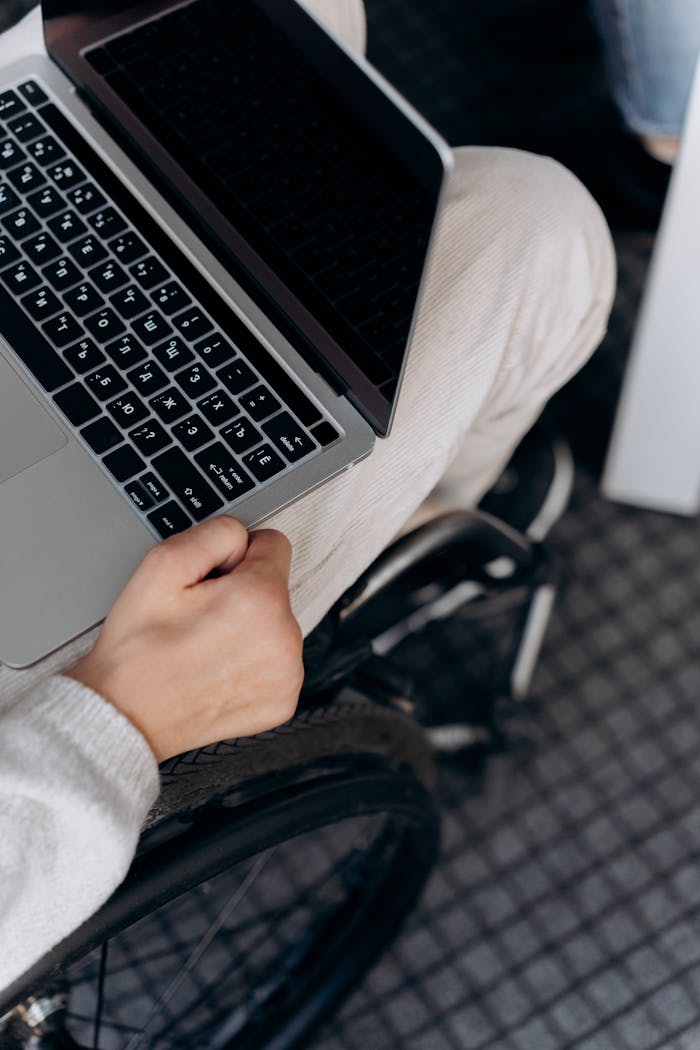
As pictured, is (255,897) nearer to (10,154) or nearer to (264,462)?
(264,462)

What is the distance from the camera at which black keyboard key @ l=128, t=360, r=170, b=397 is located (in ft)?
2.05

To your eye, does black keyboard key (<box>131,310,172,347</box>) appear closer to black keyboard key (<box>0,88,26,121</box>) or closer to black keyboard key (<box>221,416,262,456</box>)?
black keyboard key (<box>221,416,262,456</box>)

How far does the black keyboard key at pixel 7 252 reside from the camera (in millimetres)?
662

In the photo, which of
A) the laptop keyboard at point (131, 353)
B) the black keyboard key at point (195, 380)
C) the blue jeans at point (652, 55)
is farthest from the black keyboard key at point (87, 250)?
the blue jeans at point (652, 55)

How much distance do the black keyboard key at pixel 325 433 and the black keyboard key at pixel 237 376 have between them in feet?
0.16

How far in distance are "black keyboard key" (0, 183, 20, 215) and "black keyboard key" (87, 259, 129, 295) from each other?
0.08 metres

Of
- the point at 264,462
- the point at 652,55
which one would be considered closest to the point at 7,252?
the point at 264,462

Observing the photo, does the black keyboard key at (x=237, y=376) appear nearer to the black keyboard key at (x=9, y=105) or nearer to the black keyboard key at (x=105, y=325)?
the black keyboard key at (x=105, y=325)

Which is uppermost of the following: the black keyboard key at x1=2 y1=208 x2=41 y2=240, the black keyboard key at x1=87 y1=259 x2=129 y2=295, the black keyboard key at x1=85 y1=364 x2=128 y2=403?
the black keyboard key at x1=2 y1=208 x2=41 y2=240

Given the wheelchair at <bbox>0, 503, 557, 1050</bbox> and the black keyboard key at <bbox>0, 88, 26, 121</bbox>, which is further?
the black keyboard key at <bbox>0, 88, 26, 121</bbox>

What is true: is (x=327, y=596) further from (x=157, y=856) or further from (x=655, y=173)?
(x=655, y=173)

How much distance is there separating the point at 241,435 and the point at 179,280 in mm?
116

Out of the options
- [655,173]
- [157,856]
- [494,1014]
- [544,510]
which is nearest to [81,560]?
[157,856]

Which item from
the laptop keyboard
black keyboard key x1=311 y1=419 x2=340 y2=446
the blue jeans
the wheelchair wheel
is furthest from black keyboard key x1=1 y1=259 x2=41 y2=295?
the blue jeans
